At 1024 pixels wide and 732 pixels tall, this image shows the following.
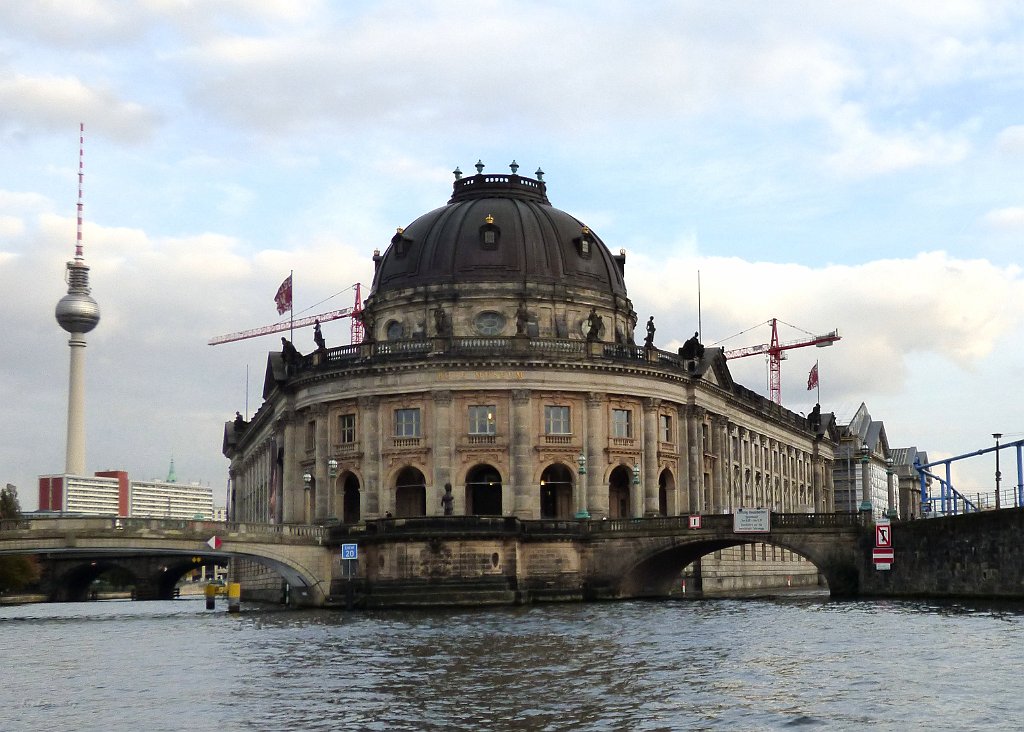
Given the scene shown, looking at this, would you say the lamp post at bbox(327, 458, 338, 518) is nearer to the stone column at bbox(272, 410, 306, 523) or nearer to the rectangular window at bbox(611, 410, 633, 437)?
the stone column at bbox(272, 410, 306, 523)

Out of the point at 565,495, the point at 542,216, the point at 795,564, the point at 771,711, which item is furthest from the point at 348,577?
the point at 795,564

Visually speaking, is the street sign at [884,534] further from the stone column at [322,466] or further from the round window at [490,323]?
the stone column at [322,466]

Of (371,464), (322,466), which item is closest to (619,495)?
A: (371,464)

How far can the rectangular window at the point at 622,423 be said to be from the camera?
94375 mm

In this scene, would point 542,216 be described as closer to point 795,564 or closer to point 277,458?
point 277,458

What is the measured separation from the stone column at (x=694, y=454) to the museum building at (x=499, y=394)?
99 mm

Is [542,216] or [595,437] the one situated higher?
[542,216]

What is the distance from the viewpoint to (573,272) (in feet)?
340

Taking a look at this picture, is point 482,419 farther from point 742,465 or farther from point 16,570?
point 16,570

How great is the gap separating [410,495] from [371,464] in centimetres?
365

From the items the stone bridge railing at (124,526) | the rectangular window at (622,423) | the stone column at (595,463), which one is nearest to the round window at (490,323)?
the stone column at (595,463)

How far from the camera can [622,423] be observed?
95000mm

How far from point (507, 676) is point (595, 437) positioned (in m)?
54.9

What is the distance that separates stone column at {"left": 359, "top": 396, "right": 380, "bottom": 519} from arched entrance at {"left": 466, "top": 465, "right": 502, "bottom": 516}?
5.34 metres
